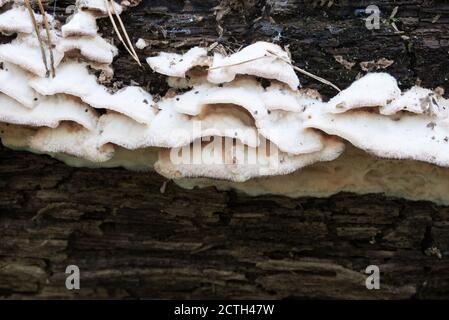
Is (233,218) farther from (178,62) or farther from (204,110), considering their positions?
(178,62)

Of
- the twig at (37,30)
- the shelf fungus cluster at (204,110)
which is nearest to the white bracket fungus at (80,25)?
the shelf fungus cluster at (204,110)

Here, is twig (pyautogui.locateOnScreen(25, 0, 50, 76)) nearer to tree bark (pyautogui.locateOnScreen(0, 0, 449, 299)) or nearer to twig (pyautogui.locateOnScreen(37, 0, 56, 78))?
twig (pyautogui.locateOnScreen(37, 0, 56, 78))

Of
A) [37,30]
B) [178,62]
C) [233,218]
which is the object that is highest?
[37,30]


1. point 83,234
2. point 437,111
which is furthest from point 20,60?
point 437,111

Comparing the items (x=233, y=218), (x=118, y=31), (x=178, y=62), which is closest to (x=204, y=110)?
(x=178, y=62)

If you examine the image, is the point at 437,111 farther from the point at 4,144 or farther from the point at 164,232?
the point at 4,144

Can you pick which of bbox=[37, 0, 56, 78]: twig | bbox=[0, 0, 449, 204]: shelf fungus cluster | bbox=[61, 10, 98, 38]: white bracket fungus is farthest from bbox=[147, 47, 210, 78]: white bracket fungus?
bbox=[37, 0, 56, 78]: twig

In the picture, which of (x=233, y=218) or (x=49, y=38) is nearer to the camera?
(x=49, y=38)
